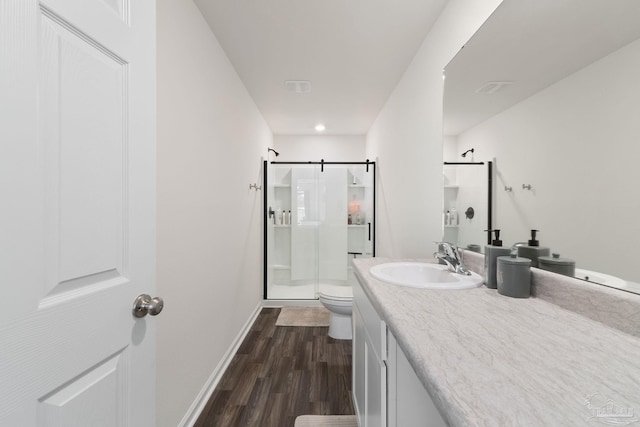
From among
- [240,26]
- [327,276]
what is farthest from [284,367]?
[240,26]

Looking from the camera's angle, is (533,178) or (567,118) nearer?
(567,118)

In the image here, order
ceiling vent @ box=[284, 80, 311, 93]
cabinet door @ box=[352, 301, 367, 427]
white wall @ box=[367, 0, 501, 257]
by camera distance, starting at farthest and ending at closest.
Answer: ceiling vent @ box=[284, 80, 311, 93], white wall @ box=[367, 0, 501, 257], cabinet door @ box=[352, 301, 367, 427]

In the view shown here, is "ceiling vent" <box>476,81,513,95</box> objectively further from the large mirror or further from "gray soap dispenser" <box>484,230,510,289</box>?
"gray soap dispenser" <box>484,230,510,289</box>

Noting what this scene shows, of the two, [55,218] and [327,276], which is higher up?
[55,218]

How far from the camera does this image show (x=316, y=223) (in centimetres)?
369

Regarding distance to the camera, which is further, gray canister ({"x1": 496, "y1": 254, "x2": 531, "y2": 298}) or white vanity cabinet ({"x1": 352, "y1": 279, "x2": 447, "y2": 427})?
gray canister ({"x1": 496, "y1": 254, "x2": 531, "y2": 298})

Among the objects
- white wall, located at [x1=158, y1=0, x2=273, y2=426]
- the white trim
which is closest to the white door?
white wall, located at [x1=158, y1=0, x2=273, y2=426]

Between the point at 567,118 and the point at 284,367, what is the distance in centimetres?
221

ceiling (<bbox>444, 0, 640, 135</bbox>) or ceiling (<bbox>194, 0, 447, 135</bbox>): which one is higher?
ceiling (<bbox>194, 0, 447, 135</bbox>)

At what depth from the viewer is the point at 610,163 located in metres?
0.75

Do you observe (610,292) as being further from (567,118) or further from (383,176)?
(383,176)

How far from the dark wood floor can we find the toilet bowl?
2.7 inches

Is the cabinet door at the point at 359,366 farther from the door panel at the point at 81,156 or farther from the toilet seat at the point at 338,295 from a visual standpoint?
the door panel at the point at 81,156

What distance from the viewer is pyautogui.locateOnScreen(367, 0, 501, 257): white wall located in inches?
58.4
